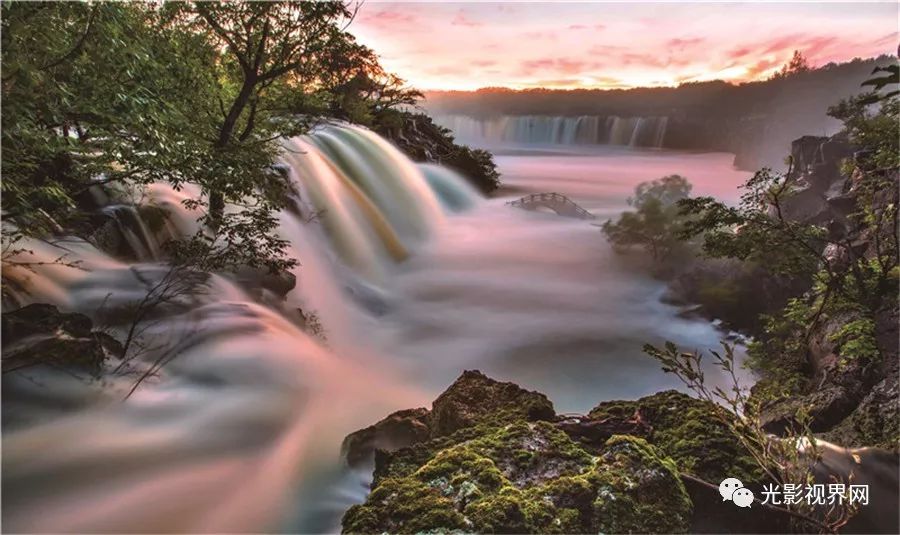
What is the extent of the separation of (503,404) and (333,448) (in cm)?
140

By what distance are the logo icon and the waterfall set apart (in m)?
18.5

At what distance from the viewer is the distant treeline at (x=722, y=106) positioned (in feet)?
39.1

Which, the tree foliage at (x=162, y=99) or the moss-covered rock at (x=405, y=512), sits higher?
the tree foliage at (x=162, y=99)

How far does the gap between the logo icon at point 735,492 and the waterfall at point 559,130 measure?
18.5 metres

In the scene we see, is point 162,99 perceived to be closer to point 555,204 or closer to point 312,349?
point 312,349

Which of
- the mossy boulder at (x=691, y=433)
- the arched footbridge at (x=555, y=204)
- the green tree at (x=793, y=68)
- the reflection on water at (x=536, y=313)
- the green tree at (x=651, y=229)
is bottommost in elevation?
the reflection on water at (x=536, y=313)

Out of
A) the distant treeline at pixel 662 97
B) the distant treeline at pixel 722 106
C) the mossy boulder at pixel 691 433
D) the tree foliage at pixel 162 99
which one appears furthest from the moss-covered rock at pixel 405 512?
the distant treeline at pixel 662 97

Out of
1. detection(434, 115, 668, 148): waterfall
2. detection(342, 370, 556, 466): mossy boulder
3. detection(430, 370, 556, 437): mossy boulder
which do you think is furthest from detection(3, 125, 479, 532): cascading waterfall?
detection(434, 115, 668, 148): waterfall

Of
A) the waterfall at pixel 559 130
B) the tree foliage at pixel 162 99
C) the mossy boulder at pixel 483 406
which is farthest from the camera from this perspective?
the waterfall at pixel 559 130

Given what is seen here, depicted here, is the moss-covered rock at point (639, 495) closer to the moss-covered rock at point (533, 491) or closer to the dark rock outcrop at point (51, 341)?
the moss-covered rock at point (533, 491)

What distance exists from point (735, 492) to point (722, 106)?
17871mm

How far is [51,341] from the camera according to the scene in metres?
2.72

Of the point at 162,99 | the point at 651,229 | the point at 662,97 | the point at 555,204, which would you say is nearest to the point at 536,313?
the point at 651,229

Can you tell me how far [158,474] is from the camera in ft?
8.35
